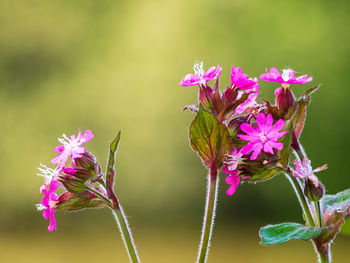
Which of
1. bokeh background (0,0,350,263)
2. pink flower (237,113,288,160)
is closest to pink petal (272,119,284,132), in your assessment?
pink flower (237,113,288,160)

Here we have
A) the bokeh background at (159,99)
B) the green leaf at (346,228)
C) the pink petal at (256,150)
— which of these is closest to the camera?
the pink petal at (256,150)

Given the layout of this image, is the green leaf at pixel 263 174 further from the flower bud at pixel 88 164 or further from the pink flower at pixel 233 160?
the flower bud at pixel 88 164

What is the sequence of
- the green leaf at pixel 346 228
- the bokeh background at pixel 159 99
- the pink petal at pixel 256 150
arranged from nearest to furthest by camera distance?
the pink petal at pixel 256 150
the green leaf at pixel 346 228
the bokeh background at pixel 159 99

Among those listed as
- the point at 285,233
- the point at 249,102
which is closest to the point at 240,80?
the point at 249,102

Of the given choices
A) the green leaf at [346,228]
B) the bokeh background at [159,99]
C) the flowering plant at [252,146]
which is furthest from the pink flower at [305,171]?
the bokeh background at [159,99]

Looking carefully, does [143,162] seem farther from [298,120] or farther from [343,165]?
[298,120]

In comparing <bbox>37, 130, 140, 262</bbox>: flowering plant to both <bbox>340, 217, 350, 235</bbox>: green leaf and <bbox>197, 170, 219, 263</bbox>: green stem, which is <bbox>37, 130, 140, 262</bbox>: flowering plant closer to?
<bbox>197, 170, 219, 263</bbox>: green stem

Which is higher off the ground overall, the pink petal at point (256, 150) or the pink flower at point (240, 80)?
the pink flower at point (240, 80)
